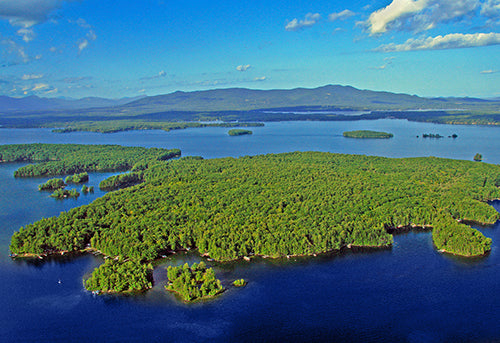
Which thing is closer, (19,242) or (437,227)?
(19,242)

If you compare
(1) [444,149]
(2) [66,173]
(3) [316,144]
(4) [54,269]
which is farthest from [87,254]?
(1) [444,149]

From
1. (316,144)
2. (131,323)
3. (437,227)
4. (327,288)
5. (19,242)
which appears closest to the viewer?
(131,323)

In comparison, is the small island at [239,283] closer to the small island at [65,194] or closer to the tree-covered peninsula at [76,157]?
the small island at [65,194]

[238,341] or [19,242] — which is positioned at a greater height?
[19,242]

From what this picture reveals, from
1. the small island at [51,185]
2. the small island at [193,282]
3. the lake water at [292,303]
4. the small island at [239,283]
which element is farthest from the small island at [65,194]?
the small island at [239,283]

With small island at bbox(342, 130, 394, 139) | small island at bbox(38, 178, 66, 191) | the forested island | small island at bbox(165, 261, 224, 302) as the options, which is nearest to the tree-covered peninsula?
small island at bbox(38, 178, 66, 191)

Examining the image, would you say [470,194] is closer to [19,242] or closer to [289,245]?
[289,245]

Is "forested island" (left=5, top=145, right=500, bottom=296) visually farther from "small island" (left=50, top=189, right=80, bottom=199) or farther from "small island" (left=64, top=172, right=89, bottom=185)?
"small island" (left=64, top=172, right=89, bottom=185)

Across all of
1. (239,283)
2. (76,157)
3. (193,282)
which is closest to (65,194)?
(76,157)
